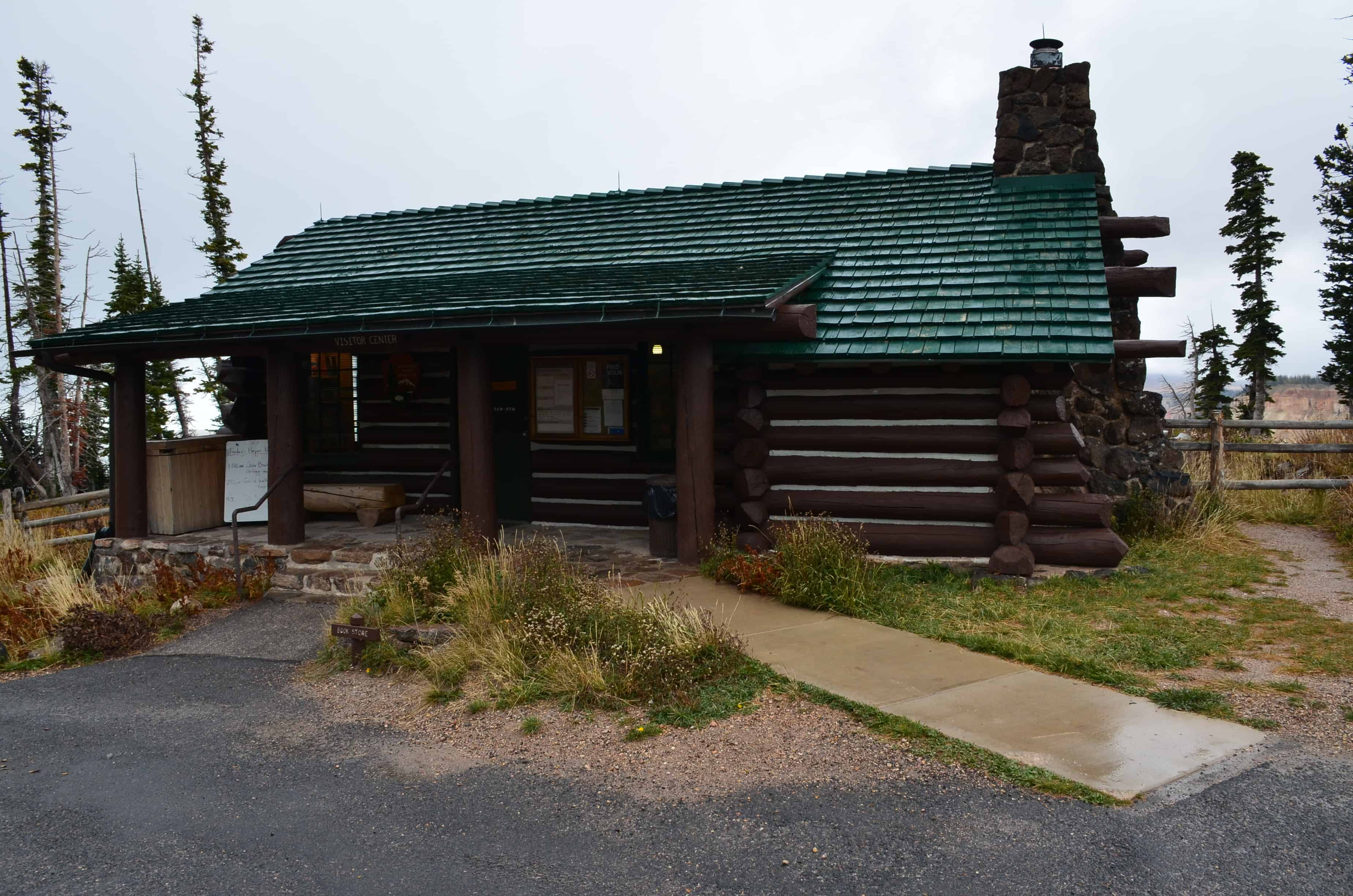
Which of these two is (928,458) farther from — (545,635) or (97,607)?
(97,607)

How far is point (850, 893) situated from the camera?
12.5 ft

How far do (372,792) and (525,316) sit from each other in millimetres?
5044

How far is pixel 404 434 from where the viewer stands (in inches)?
498

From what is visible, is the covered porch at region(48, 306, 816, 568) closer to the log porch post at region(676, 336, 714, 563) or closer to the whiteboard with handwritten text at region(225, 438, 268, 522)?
the log porch post at region(676, 336, 714, 563)

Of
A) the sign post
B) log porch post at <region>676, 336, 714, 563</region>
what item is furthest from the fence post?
the sign post

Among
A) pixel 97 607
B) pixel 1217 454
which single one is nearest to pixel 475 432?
pixel 97 607

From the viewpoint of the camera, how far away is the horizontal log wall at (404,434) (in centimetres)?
1237

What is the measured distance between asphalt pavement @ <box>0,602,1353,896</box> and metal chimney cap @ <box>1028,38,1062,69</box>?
8839 millimetres

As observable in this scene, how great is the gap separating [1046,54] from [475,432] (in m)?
8.00

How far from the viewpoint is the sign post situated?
7.40 meters

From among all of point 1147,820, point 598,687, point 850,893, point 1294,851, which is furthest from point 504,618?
point 1294,851

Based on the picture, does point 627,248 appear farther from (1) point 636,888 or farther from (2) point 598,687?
(1) point 636,888

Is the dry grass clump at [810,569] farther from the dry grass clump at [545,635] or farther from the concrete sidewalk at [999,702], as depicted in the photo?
the dry grass clump at [545,635]

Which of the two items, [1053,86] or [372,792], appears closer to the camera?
[372,792]
